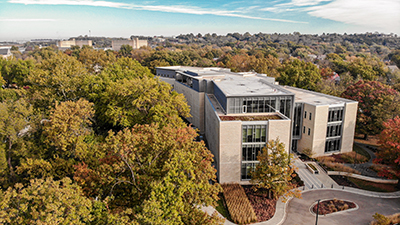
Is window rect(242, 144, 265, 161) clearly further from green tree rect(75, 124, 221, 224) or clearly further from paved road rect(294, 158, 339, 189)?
green tree rect(75, 124, 221, 224)

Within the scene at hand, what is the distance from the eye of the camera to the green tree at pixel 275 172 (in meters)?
25.5

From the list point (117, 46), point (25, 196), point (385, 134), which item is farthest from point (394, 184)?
point (117, 46)

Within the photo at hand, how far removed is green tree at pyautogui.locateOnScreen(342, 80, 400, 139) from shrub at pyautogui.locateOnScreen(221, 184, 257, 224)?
2510 cm

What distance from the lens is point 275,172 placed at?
25.5 m

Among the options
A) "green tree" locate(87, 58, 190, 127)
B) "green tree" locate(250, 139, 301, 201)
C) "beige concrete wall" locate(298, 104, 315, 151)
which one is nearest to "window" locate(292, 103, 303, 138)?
"beige concrete wall" locate(298, 104, 315, 151)

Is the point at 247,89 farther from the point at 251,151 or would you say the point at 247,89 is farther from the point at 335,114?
the point at 335,114

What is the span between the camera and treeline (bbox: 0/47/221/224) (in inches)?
521

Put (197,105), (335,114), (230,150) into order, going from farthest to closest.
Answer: (197,105) < (335,114) < (230,150)

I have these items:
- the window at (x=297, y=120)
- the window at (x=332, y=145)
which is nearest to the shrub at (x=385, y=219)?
the window at (x=332, y=145)

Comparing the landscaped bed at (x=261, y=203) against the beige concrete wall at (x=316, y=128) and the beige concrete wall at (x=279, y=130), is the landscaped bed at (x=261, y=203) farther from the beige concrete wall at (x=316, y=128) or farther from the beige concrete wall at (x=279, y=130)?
the beige concrete wall at (x=316, y=128)

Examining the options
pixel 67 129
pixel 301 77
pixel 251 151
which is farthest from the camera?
pixel 301 77

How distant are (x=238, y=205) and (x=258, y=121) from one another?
29.9ft

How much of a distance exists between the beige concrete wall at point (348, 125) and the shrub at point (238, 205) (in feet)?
62.5

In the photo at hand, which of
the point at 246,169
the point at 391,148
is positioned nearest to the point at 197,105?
the point at 246,169
